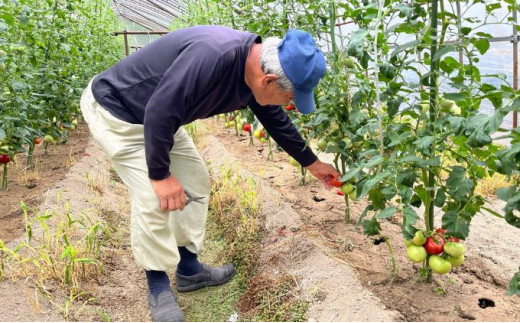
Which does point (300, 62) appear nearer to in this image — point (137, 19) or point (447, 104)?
point (447, 104)

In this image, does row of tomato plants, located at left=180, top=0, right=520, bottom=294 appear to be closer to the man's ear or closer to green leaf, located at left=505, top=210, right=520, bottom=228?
green leaf, located at left=505, top=210, right=520, bottom=228

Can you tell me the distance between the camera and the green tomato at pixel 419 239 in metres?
1.85

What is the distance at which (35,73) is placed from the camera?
360cm

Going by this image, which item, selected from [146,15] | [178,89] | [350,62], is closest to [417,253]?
[350,62]

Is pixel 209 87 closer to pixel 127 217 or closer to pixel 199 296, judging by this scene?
pixel 199 296

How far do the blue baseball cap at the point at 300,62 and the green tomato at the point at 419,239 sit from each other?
27.2 inches

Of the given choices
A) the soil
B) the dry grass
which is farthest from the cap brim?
the dry grass

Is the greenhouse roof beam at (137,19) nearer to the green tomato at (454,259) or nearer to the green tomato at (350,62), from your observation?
the green tomato at (350,62)

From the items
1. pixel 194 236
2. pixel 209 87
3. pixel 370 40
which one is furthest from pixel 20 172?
pixel 370 40

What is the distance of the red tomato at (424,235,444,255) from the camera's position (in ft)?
6.03

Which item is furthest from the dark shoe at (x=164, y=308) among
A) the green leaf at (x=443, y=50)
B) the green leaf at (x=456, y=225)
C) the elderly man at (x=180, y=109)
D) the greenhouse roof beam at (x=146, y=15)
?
the greenhouse roof beam at (x=146, y=15)

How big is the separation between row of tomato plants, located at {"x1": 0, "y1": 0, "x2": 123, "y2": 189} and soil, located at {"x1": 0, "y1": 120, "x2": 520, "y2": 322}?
0.47 metres

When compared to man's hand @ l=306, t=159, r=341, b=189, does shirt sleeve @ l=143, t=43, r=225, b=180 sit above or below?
above

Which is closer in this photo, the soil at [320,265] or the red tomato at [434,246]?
the red tomato at [434,246]
